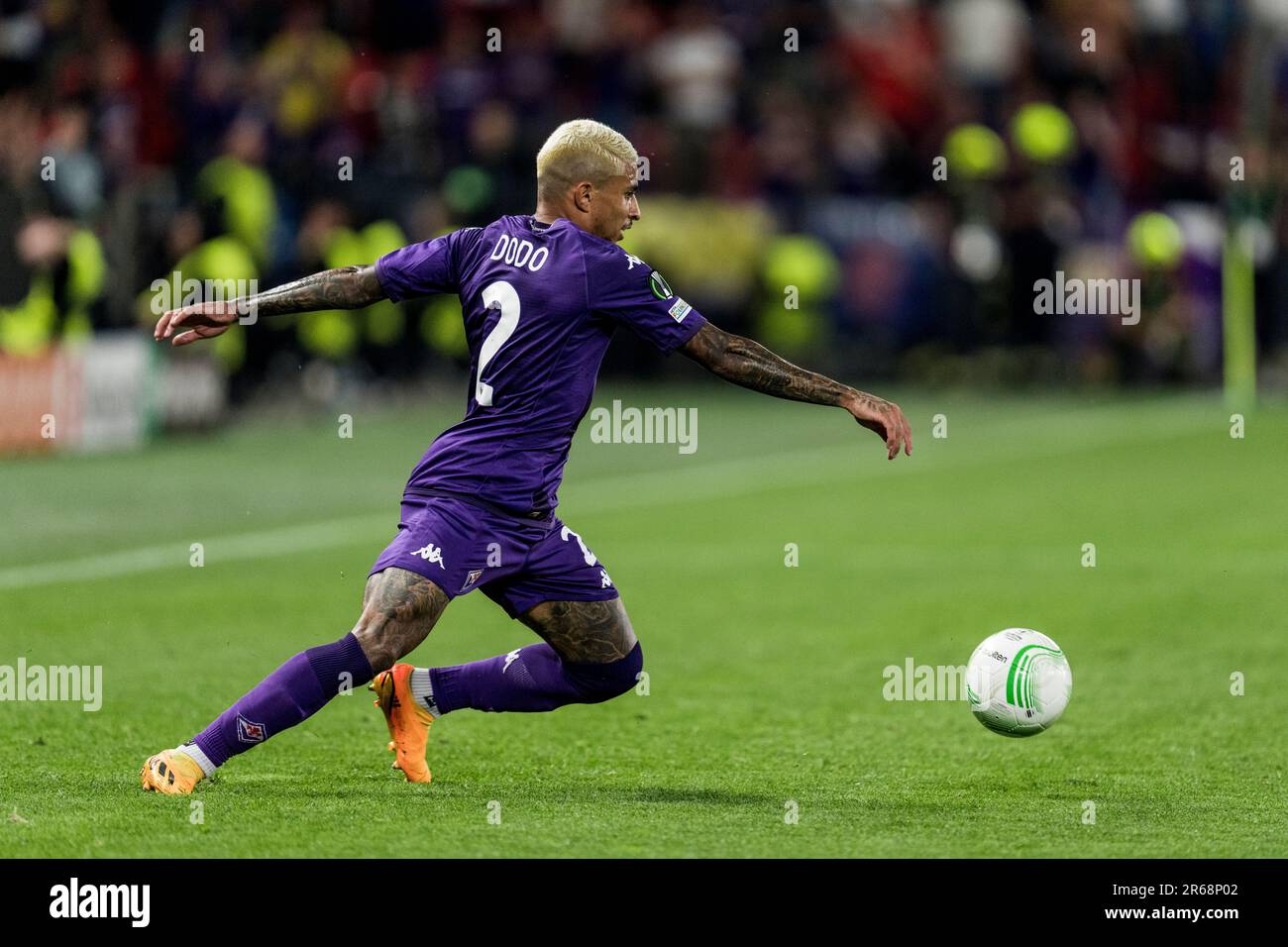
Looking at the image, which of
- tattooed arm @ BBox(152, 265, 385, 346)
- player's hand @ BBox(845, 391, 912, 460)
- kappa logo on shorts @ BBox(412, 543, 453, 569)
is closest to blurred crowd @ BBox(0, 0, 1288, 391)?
tattooed arm @ BBox(152, 265, 385, 346)

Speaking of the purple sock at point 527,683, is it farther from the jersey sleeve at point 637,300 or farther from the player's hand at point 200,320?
the player's hand at point 200,320

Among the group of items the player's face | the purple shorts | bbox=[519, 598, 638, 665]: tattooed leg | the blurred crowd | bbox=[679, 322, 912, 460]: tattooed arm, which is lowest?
bbox=[519, 598, 638, 665]: tattooed leg

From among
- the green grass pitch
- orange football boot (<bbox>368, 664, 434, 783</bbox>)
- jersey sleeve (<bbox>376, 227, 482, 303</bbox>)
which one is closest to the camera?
the green grass pitch

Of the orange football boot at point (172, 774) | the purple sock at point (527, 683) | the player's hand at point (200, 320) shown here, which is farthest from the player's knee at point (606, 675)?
the player's hand at point (200, 320)

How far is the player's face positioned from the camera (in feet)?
22.4

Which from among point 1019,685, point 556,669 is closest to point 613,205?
point 556,669

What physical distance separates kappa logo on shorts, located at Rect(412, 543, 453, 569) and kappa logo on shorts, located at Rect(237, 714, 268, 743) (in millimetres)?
654

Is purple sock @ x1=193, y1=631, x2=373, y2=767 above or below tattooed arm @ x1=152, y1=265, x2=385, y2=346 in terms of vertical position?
below

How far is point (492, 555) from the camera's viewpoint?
677cm

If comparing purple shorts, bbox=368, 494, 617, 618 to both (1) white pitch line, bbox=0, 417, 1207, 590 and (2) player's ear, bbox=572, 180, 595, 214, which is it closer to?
(2) player's ear, bbox=572, 180, 595, 214

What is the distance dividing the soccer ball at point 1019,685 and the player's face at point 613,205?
6.16 feet

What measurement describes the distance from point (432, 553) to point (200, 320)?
99cm
